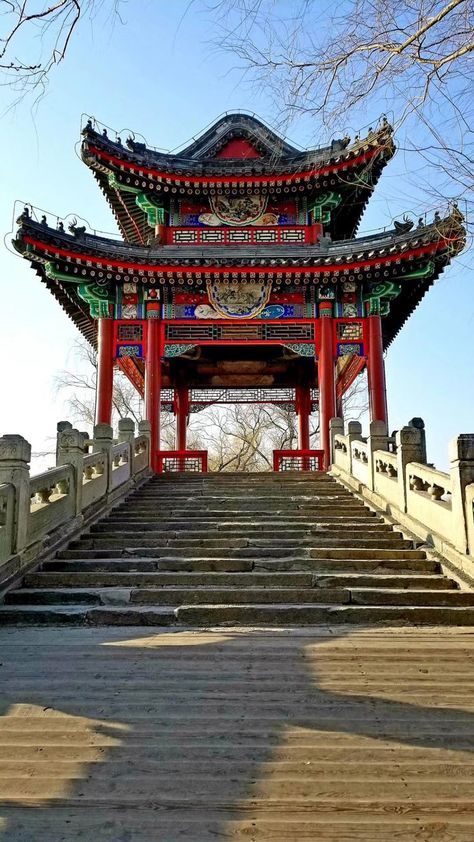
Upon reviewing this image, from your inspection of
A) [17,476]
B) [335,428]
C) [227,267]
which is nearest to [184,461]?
[335,428]

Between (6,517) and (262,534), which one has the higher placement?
(6,517)

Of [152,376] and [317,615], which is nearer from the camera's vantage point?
[317,615]

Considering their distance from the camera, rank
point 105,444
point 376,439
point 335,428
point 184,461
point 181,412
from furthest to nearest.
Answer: point 181,412 → point 184,461 → point 335,428 → point 105,444 → point 376,439

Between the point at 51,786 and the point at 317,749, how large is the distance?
3.88ft

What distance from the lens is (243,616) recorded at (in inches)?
181

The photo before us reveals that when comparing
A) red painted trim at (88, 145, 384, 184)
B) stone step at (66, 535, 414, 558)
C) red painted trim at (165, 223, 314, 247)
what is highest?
red painted trim at (88, 145, 384, 184)

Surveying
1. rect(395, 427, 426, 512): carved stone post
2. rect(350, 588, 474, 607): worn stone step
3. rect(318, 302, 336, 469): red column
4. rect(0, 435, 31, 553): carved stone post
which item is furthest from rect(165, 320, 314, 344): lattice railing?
rect(350, 588, 474, 607): worn stone step

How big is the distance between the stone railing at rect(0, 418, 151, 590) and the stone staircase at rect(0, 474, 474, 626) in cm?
24

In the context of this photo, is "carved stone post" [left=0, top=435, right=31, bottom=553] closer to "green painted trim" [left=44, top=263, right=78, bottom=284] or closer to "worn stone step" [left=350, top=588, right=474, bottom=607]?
"worn stone step" [left=350, top=588, right=474, bottom=607]

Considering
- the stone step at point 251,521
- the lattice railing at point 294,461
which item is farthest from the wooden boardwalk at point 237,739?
the lattice railing at point 294,461

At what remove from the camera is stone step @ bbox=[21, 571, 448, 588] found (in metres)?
5.23

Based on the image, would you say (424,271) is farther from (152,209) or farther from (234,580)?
(234,580)

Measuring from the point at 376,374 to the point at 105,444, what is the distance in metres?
6.61

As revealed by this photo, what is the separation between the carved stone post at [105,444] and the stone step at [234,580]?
326 centimetres
